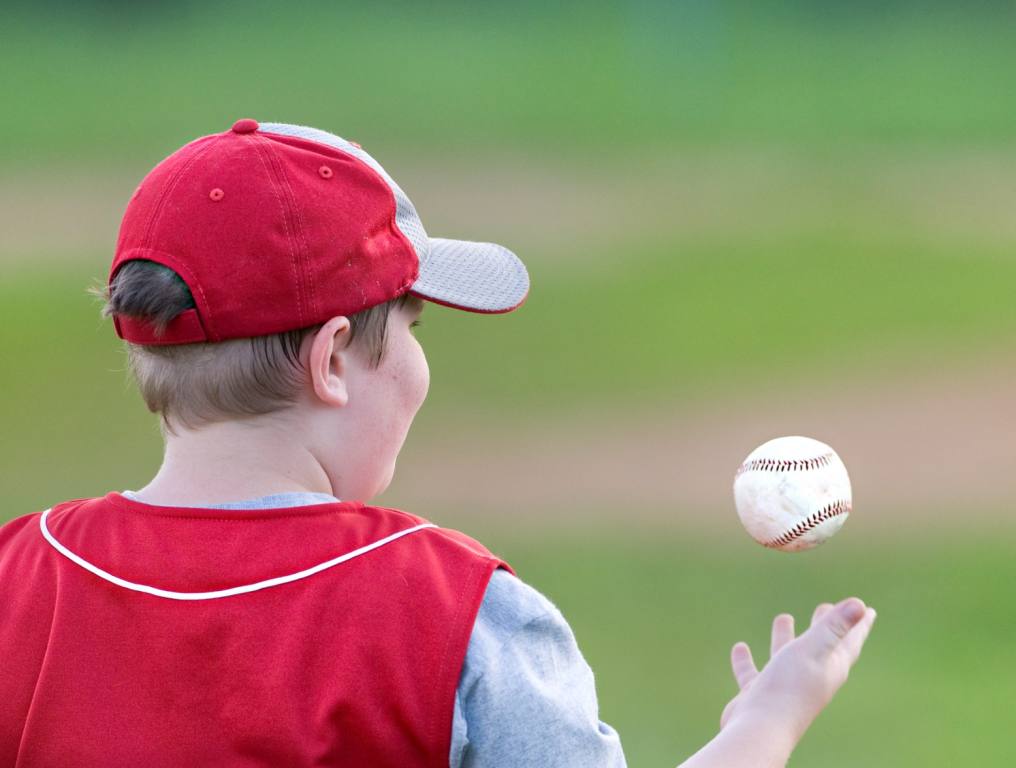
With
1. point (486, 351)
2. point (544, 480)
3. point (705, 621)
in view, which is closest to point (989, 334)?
point (486, 351)

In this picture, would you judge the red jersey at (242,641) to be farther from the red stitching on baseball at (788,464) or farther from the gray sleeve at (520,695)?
the red stitching on baseball at (788,464)

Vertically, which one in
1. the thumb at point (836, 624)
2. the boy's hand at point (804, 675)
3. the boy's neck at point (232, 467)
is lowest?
the boy's hand at point (804, 675)

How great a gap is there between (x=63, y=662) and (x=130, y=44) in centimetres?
1787

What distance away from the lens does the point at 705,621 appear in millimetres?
4859

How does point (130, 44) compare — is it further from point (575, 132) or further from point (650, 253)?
point (650, 253)

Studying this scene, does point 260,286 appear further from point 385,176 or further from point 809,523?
point 809,523

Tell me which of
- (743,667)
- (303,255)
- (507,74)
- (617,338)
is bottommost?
(617,338)

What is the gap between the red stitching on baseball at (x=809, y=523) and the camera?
7.70ft

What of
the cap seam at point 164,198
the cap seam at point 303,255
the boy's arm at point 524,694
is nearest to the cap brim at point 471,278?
the cap seam at point 303,255

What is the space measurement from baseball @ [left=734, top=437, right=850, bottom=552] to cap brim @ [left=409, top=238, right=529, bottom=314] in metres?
0.67

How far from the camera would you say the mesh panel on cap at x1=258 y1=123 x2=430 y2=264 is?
163cm

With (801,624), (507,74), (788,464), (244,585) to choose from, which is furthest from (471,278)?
(507,74)

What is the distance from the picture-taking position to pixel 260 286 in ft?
4.86

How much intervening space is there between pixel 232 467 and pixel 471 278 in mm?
486
